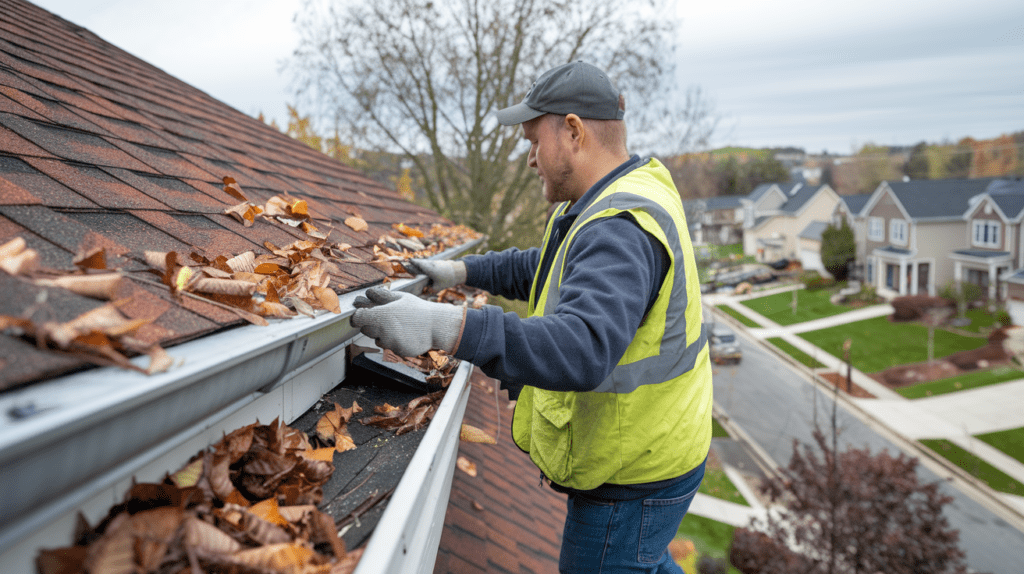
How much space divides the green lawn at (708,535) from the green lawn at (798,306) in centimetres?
1813

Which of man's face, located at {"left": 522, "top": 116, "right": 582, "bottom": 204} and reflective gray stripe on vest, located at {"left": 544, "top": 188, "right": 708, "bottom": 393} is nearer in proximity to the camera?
reflective gray stripe on vest, located at {"left": 544, "top": 188, "right": 708, "bottom": 393}

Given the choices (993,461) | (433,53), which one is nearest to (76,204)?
(433,53)

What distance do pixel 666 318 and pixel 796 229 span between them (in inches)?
1757

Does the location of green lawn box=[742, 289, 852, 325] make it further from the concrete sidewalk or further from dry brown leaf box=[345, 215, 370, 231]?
dry brown leaf box=[345, 215, 370, 231]

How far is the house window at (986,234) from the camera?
26756mm

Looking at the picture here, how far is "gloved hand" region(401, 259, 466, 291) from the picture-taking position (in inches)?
108

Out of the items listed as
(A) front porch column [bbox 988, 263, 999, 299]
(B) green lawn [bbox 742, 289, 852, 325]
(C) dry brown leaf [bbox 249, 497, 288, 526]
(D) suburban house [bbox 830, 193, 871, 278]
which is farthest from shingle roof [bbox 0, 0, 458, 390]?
(D) suburban house [bbox 830, 193, 871, 278]

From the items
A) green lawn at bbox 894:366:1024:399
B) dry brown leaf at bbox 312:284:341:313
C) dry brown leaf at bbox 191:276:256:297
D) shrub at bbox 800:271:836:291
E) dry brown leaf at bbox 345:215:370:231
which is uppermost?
dry brown leaf at bbox 345:215:370:231

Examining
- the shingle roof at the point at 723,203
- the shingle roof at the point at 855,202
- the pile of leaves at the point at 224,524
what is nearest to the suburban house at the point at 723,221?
the shingle roof at the point at 723,203

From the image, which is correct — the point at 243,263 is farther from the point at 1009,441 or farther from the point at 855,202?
the point at 855,202

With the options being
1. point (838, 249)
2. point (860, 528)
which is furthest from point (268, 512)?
point (838, 249)

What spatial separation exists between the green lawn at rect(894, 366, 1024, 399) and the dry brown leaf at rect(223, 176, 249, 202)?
20.9 metres

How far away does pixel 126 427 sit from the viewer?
81 cm

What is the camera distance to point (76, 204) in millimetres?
1472
